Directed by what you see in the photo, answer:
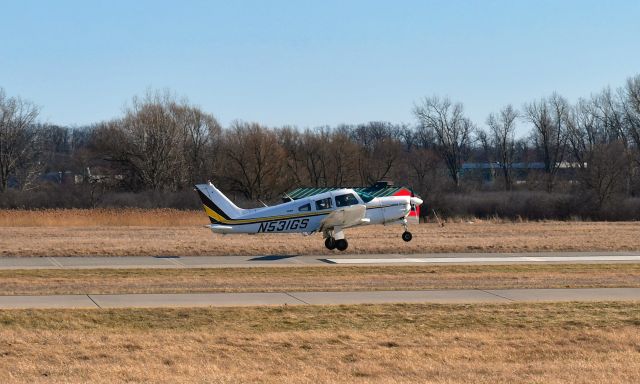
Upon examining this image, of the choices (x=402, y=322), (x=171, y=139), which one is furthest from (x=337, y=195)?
(x=171, y=139)

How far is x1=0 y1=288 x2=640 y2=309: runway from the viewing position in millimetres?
16830

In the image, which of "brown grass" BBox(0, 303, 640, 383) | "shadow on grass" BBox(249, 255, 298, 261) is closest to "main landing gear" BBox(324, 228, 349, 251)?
"shadow on grass" BBox(249, 255, 298, 261)

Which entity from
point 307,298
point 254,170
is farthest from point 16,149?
point 307,298

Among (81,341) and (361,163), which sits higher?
(361,163)

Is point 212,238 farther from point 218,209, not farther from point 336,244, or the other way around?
point 336,244

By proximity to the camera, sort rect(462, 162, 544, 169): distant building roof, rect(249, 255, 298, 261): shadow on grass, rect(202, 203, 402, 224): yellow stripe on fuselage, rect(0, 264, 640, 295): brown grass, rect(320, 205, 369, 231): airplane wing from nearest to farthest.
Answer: rect(0, 264, 640, 295): brown grass, rect(249, 255, 298, 261): shadow on grass, rect(320, 205, 369, 231): airplane wing, rect(202, 203, 402, 224): yellow stripe on fuselage, rect(462, 162, 544, 169): distant building roof

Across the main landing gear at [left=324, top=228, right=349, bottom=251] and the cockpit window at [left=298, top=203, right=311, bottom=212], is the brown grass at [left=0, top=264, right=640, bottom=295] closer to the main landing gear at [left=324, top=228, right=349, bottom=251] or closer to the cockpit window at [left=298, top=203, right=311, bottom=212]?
the main landing gear at [left=324, top=228, right=349, bottom=251]

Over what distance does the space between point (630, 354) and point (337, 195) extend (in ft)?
61.9

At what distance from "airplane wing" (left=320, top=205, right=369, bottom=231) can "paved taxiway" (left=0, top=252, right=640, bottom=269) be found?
116cm

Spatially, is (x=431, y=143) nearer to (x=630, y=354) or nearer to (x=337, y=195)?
(x=337, y=195)

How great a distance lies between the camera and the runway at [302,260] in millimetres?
25656

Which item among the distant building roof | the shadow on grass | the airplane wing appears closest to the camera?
the shadow on grass

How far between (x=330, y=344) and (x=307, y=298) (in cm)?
539

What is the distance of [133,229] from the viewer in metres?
41.5
